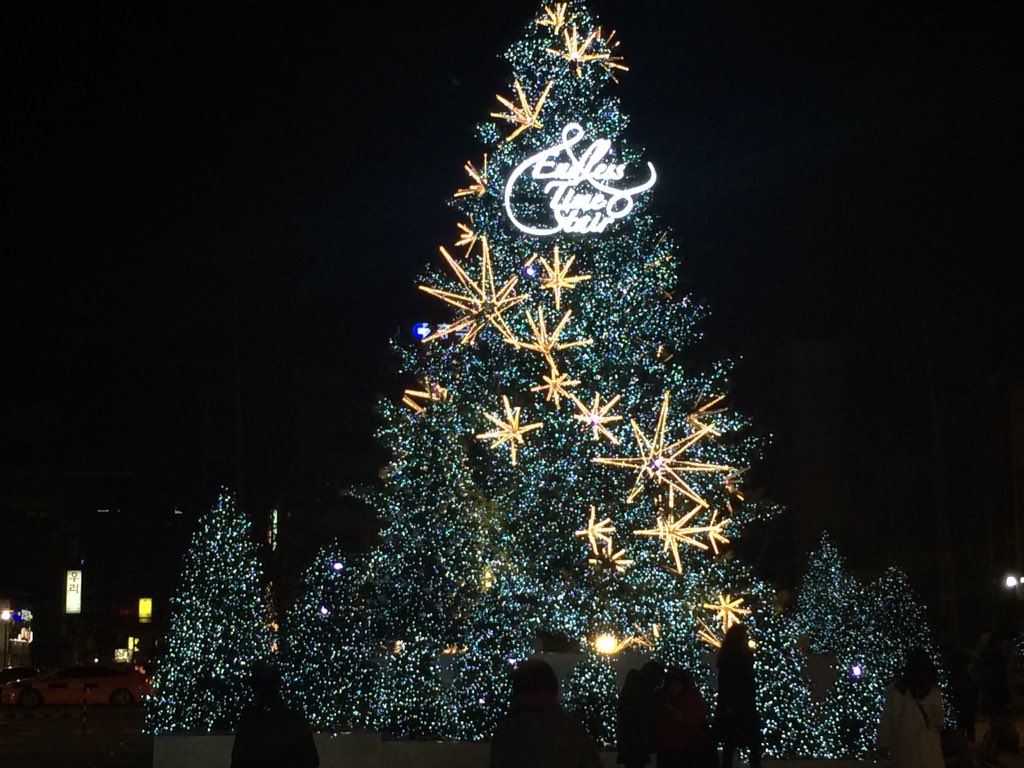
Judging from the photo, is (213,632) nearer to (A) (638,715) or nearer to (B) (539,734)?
(A) (638,715)

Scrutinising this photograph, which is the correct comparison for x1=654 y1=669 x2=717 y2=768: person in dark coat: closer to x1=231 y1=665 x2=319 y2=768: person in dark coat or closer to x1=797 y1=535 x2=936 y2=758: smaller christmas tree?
x1=231 y1=665 x2=319 y2=768: person in dark coat

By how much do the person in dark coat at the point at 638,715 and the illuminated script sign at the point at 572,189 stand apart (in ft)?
40.5

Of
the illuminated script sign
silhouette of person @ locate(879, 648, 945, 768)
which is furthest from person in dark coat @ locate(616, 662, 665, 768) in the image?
the illuminated script sign

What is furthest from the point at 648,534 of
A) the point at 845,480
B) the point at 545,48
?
the point at 845,480

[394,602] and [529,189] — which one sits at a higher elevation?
[529,189]

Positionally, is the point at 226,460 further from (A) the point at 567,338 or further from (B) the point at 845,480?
(A) the point at 567,338

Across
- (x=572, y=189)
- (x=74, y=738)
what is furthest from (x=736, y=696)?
(x=74, y=738)

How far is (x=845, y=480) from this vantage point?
189 feet

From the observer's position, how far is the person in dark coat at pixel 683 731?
35.6 feet

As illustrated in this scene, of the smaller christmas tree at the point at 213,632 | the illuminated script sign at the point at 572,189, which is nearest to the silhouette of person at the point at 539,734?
the smaller christmas tree at the point at 213,632

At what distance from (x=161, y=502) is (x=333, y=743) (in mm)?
56837

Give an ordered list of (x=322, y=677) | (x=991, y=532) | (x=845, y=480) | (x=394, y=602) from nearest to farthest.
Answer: (x=322, y=677) < (x=394, y=602) < (x=991, y=532) < (x=845, y=480)

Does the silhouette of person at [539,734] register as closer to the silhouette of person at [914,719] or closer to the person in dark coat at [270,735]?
the person in dark coat at [270,735]

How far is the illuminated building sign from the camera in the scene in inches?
2906
